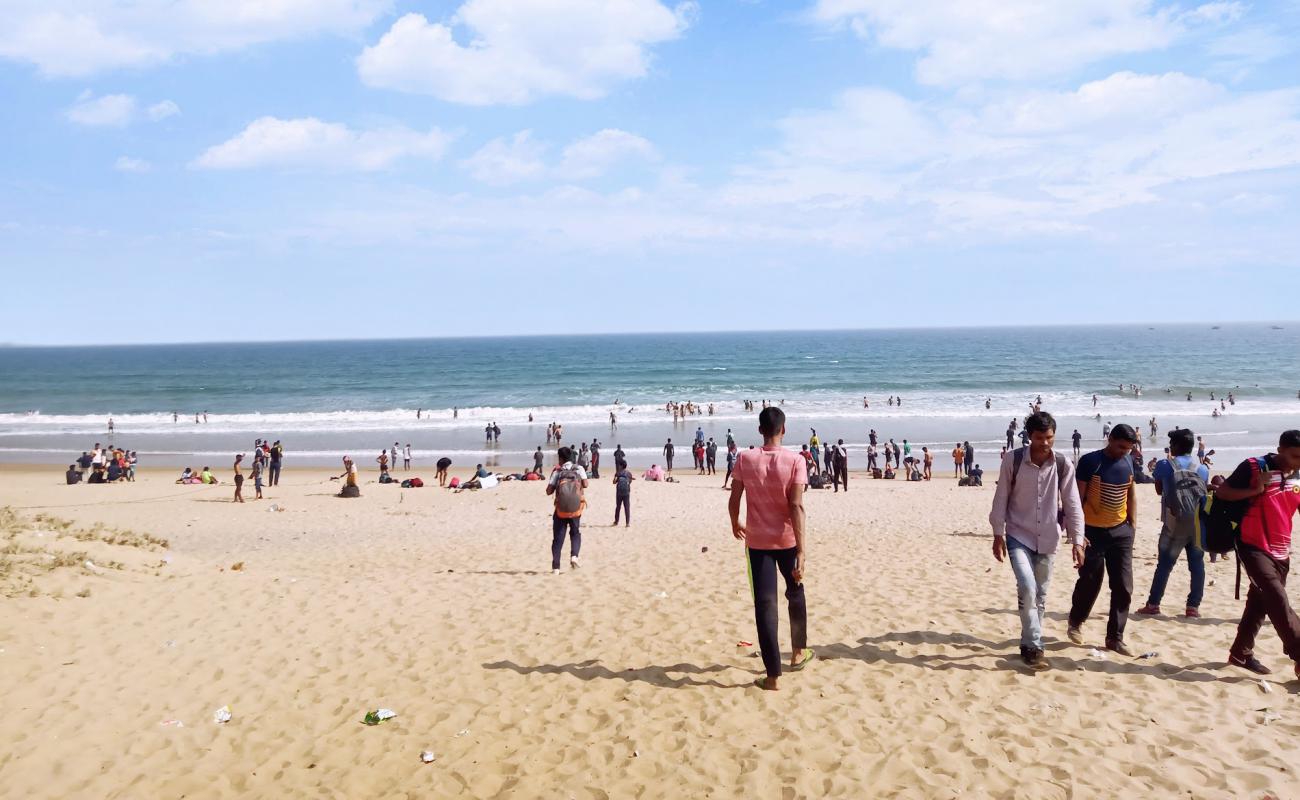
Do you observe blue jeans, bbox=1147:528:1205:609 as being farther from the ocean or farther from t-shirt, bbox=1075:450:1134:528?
the ocean

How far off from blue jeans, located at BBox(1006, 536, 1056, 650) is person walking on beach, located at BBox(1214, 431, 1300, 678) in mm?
1228

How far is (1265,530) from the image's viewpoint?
204 inches

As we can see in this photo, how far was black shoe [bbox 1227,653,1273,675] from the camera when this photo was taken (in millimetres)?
5195

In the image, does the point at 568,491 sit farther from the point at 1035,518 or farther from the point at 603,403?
the point at 603,403

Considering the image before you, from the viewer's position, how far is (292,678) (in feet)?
19.7

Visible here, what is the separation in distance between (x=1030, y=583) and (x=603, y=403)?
52873mm

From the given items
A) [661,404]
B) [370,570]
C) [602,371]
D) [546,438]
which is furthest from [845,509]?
[602,371]

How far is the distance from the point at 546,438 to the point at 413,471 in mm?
10901

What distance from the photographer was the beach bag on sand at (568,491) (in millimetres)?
9305

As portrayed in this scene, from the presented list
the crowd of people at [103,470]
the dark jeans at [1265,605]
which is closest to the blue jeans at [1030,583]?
the dark jeans at [1265,605]

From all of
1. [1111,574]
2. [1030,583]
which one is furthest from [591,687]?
[1111,574]

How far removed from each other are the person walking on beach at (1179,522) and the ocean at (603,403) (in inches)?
1072

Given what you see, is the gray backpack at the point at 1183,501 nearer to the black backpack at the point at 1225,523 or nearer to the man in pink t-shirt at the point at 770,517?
the black backpack at the point at 1225,523

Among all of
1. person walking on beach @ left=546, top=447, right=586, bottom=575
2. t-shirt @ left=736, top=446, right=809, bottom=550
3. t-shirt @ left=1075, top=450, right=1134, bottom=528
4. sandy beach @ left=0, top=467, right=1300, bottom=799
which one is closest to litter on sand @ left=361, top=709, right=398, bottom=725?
sandy beach @ left=0, top=467, right=1300, bottom=799
